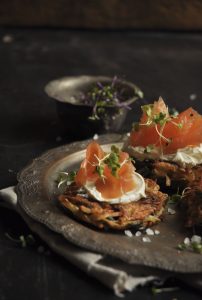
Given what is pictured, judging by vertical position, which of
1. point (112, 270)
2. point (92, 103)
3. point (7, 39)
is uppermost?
point (112, 270)

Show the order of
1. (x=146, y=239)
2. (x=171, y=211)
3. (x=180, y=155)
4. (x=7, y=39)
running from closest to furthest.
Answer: (x=146, y=239)
(x=171, y=211)
(x=180, y=155)
(x=7, y=39)

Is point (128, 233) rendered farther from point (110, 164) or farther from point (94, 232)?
point (110, 164)

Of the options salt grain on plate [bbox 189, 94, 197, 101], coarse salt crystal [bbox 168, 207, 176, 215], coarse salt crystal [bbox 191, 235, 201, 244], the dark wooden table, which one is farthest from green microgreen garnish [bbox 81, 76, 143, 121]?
coarse salt crystal [bbox 191, 235, 201, 244]

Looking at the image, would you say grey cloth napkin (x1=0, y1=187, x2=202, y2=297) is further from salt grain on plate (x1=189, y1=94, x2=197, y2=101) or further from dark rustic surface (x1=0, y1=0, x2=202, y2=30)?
dark rustic surface (x1=0, y1=0, x2=202, y2=30)

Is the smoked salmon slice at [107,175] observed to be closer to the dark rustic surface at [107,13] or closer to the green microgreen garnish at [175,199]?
the green microgreen garnish at [175,199]

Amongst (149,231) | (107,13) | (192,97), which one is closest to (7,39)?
(107,13)
